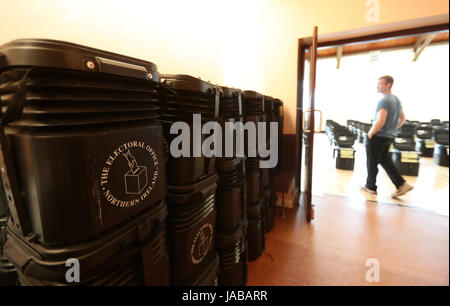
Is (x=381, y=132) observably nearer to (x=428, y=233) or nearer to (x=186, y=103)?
(x=428, y=233)

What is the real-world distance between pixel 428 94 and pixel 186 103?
10428 millimetres

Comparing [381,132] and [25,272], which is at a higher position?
[381,132]

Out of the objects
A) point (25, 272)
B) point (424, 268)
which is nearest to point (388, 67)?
Result: point (424, 268)

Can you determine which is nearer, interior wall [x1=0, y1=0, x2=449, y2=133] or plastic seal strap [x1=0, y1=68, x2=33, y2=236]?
plastic seal strap [x1=0, y1=68, x2=33, y2=236]

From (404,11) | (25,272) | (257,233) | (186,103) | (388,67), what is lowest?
(257,233)

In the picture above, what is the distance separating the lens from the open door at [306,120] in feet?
6.70

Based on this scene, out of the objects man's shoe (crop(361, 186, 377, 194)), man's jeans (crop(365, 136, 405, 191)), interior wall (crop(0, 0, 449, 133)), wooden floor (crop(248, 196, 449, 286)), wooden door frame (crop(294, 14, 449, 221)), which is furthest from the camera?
man's shoe (crop(361, 186, 377, 194))

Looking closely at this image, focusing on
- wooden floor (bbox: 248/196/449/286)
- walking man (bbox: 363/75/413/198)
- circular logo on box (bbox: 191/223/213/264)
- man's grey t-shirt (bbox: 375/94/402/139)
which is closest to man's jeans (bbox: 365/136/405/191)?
walking man (bbox: 363/75/413/198)

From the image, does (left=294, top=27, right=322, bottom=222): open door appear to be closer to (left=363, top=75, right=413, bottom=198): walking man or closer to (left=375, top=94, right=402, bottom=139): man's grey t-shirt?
(left=363, top=75, right=413, bottom=198): walking man

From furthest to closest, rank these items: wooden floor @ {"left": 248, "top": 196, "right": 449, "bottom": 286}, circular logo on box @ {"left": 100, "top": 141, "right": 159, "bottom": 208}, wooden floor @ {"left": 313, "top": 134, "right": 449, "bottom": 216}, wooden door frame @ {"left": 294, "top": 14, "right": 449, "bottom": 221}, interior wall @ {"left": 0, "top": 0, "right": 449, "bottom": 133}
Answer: wooden floor @ {"left": 313, "top": 134, "right": 449, "bottom": 216}, wooden door frame @ {"left": 294, "top": 14, "right": 449, "bottom": 221}, wooden floor @ {"left": 248, "top": 196, "right": 449, "bottom": 286}, interior wall @ {"left": 0, "top": 0, "right": 449, "bottom": 133}, circular logo on box @ {"left": 100, "top": 141, "right": 159, "bottom": 208}

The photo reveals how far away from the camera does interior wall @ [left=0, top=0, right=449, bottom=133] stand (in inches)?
31.5

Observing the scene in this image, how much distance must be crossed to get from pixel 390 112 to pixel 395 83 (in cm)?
724

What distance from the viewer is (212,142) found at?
881 millimetres

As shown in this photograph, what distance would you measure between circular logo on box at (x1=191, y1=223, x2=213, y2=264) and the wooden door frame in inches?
61.0
